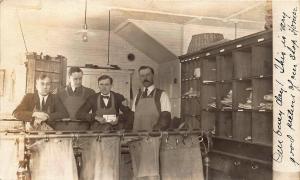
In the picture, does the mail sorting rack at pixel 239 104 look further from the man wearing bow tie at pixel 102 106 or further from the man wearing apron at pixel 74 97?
the man wearing apron at pixel 74 97

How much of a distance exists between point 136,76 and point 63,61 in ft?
5.23

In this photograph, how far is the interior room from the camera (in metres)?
3.05

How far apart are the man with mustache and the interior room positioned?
0.02m

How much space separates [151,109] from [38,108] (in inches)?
57.6

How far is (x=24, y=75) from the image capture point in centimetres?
696

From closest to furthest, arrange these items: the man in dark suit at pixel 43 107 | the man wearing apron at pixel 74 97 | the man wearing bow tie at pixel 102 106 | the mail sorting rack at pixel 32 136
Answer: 1. the mail sorting rack at pixel 32 136
2. the man in dark suit at pixel 43 107
3. the man wearing bow tie at pixel 102 106
4. the man wearing apron at pixel 74 97

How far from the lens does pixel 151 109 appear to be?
481cm

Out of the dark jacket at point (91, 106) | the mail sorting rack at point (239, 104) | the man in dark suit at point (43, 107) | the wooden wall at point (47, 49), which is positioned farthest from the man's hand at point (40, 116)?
the wooden wall at point (47, 49)

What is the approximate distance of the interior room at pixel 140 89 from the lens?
305 centimetres

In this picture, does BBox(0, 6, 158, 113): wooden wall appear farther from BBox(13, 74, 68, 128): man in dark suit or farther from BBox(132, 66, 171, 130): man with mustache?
BBox(132, 66, 171, 130): man with mustache

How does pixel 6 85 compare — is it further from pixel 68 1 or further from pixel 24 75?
pixel 68 1

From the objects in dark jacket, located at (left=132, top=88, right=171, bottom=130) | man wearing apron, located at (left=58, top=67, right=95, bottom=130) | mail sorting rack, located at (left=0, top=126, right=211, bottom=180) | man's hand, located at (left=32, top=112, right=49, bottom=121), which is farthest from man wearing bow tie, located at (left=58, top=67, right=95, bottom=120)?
mail sorting rack, located at (left=0, top=126, right=211, bottom=180)

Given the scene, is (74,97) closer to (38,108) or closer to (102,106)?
(102,106)

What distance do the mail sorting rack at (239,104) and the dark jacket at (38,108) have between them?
6.34 ft
